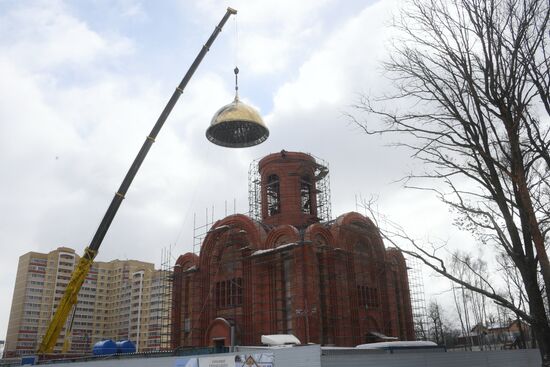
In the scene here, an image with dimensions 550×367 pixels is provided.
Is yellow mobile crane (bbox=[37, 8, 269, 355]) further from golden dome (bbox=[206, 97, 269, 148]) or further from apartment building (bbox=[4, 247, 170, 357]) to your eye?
apartment building (bbox=[4, 247, 170, 357])

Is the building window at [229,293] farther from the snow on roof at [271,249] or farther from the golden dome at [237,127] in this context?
the golden dome at [237,127]

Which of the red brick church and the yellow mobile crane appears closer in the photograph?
the yellow mobile crane

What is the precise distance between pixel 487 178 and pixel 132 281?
91795 mm

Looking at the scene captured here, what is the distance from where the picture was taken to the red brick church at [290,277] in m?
24.9

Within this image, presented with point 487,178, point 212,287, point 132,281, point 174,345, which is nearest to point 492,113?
point 487,178

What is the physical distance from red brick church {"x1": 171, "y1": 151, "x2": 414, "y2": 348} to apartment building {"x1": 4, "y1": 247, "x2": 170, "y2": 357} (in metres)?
53.7

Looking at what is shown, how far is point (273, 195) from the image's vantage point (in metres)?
31.8

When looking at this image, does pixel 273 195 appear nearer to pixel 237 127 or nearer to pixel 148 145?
pixel 237 127

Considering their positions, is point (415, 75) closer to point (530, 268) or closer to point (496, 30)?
point (496, 30)

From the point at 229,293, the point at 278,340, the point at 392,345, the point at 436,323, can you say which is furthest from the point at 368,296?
the point at 436,323

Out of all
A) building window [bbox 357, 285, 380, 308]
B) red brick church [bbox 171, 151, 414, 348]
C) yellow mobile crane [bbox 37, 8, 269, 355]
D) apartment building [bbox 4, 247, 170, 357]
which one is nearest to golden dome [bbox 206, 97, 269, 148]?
yellow mobile crane [bbox 37, 8, 269, 355]

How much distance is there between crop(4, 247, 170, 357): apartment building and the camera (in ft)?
272

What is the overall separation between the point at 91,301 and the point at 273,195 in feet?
244

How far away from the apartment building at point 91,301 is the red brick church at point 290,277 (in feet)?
176
